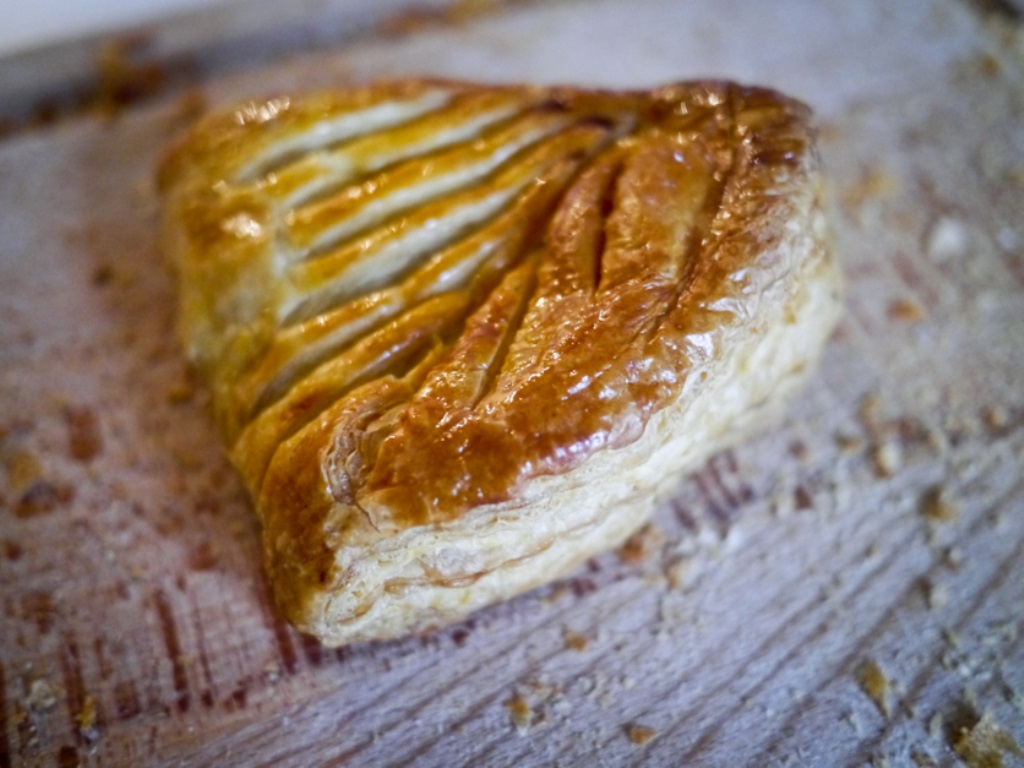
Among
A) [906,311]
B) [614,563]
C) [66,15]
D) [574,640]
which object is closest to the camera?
[574,640]

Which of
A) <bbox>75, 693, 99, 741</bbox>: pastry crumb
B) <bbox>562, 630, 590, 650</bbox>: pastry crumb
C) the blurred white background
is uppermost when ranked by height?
the blurred white background

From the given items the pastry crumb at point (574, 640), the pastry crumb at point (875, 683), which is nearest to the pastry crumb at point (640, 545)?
the pastry crumb at point (574, 640)

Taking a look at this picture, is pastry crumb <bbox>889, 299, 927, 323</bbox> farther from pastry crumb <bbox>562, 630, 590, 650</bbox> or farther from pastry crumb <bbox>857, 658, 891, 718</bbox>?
pastry crumb <bbox>562, 630, 590, 650</bbox>

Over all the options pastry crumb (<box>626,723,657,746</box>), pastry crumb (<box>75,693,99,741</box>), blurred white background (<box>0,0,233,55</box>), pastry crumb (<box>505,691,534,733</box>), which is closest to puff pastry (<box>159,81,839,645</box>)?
pastry crumb (<box>505,691,534,733</box>)

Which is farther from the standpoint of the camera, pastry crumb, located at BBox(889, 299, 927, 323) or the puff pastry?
pastry crumb, located at BBox(889, 299, 927, 323)

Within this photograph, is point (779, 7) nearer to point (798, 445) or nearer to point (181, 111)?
point (798, 445)

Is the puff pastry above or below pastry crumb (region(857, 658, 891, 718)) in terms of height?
above

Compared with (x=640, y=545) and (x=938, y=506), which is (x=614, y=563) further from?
(x=938, y=506)

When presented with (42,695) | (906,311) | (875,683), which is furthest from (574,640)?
(906,311)

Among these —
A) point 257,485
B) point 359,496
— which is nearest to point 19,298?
point 257,485
